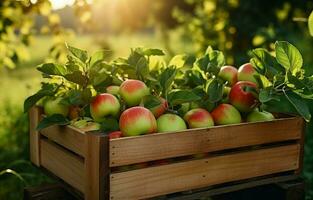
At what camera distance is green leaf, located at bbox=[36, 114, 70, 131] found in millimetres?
1604

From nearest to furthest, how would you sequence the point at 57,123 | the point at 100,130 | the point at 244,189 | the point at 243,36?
1. the point at 100,130
2. the point at 57,123
3. the point at 244,189
4. the point at 243,36

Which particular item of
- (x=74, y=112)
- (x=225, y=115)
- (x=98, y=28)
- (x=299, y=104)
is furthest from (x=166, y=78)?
(x=98, y=28)

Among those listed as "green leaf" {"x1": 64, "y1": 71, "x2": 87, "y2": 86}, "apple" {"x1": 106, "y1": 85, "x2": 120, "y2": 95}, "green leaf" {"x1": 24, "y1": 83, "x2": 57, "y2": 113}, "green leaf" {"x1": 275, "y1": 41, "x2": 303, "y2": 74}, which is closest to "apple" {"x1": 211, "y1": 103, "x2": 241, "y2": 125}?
"green leaf" {"x1": 275, "y1": 41, "x2": 303, "y2": 74}

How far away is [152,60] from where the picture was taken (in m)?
1.90

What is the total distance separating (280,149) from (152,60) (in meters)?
0.56

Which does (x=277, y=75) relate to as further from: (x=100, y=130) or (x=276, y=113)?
(x=100, y=130)

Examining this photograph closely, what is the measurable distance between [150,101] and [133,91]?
0.22 feet

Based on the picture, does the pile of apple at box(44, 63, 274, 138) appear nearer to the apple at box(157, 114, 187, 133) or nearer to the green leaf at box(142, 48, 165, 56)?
the apple at box(157, 114, 187, 133)

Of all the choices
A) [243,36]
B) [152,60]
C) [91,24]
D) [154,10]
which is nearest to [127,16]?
[154,10]

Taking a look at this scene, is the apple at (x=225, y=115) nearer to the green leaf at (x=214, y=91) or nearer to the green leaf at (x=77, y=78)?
the green leaf at (x=214, y=91)

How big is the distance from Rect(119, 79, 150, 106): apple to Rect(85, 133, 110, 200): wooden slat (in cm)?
24

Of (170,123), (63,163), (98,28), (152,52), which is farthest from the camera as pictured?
(98,28)

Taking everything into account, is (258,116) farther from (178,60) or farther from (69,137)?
(69,137)

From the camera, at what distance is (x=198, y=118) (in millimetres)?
1609
